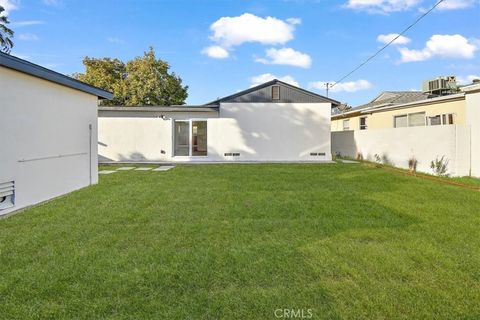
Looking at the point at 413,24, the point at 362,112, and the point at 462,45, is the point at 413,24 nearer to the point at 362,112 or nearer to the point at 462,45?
the point at 462,45

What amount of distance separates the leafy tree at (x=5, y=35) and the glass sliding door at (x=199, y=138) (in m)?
11.2

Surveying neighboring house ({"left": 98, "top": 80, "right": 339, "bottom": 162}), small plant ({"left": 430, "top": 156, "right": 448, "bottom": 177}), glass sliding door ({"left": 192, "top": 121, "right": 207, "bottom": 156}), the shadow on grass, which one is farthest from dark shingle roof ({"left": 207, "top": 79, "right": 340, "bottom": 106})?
the shadow on grass

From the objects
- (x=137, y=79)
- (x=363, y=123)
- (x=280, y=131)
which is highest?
(x=137, y=79)

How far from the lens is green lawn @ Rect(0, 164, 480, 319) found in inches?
104

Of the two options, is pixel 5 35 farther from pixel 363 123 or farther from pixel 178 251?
pixel 363 123

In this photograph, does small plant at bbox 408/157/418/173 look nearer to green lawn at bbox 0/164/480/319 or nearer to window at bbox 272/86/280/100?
green lawn at bbox 0/164/480/319

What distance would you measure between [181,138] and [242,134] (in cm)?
318

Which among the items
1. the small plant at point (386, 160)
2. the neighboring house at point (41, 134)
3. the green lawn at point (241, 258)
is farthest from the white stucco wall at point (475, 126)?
the neighboring house at point (41, 134)

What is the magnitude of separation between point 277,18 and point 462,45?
839 cm

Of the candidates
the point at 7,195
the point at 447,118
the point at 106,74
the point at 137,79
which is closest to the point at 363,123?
the point at 447,118

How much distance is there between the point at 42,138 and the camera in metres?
6.71

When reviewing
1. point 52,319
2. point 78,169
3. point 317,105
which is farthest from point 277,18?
point 52,319

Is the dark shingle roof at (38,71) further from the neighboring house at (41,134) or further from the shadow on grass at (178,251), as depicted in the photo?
the shadow on grass at (178,251)

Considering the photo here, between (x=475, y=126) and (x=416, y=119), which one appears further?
Answer: (x=416, y=119)
